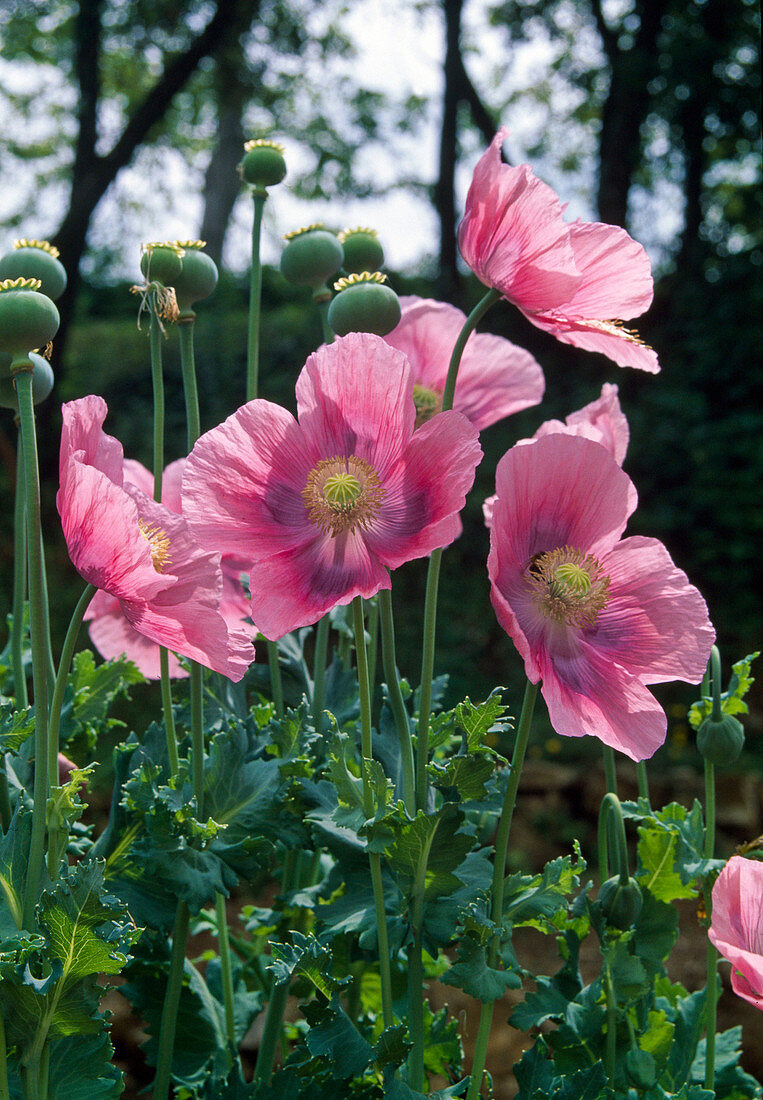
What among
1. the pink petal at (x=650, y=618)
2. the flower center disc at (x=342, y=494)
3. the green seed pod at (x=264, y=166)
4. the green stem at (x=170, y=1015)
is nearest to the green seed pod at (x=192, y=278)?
the green seed pod at (x=264, y=166)

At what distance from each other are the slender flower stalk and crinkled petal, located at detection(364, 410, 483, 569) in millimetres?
35

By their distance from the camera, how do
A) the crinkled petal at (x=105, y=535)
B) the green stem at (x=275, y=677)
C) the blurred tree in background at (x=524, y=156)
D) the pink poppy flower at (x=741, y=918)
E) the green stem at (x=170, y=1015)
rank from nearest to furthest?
the crinkled petal at (x=105, y=535) → the pink poppy flower at (x=741, y=918) → the green stem at (x=170, y=1015) → the green stem at (x=275, y=677) → the blurred tree in background at (x=524, y=156)

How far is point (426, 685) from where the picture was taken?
32.5 inches

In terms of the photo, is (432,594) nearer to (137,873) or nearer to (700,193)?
(137,873)

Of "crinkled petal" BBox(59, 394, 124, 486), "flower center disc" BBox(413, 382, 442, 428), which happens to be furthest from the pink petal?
"crinkled petal" BBox(59, 394, 124, 486)

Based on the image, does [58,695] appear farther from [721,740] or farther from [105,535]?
[721,740]

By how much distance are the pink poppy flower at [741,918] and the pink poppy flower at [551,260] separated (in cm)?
45

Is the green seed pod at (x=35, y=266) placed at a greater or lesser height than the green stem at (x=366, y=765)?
greater

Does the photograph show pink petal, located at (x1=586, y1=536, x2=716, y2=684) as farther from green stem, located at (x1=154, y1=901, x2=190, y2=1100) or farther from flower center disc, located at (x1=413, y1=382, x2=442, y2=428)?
green stem, located at (x1=154, y1=901, x2=190, y2=1100)

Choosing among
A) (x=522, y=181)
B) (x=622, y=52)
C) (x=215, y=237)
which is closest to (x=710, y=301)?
(x=622, y=52)

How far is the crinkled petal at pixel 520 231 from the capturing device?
0.86 m

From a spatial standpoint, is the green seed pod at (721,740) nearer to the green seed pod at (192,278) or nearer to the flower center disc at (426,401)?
the flower center disc at (426,401)

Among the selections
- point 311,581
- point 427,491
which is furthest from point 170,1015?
point 427,491

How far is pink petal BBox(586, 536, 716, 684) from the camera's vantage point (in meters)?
0.86
